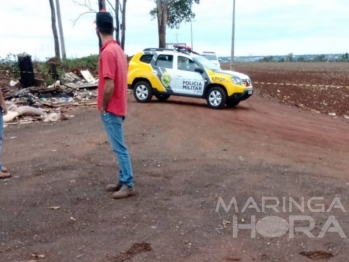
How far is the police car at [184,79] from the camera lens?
17859 mm

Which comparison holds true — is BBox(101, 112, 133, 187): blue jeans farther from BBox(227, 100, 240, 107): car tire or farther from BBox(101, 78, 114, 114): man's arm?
BBox(227, 100, 240, 107): car tire

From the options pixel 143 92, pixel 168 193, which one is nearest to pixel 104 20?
pixel 168 193

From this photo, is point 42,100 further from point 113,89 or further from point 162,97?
point 113,89

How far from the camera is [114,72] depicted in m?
6.34

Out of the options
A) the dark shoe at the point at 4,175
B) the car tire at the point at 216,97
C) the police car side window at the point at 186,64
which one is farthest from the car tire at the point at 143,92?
the dark shoe at the point at 4,175

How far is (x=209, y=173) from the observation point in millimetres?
8016

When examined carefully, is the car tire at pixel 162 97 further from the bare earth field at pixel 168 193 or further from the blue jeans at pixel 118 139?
the blue jeans at pixel 118 139

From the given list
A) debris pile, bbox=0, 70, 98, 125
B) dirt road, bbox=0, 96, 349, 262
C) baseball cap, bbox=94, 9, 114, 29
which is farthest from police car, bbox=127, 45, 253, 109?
baseball cap, bbox=94, 9, 114, 29

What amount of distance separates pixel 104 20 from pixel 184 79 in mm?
11864

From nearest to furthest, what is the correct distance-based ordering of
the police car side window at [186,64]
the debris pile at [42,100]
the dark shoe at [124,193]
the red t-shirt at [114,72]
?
the red t-shirt at [114,72], the dark shoe at [124,193], the debris pile at [42,100], the police car side window at [186,64]

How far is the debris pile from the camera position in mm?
14703

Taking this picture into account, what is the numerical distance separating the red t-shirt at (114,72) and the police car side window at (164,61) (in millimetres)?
11901

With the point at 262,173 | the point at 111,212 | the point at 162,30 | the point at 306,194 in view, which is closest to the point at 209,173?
the point at 262,173

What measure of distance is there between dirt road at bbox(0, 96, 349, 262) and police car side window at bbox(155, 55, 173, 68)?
233 inches
